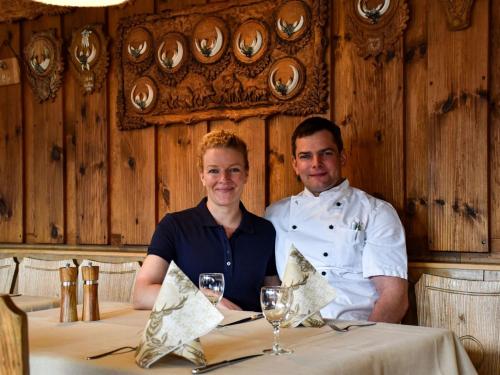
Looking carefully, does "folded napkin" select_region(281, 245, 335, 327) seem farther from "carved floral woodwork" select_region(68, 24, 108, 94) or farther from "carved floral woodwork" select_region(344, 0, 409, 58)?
"carved floral woodwork" select_region(68, 24, 108, 94)

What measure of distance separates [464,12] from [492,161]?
2.23 ft

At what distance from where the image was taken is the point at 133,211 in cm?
392

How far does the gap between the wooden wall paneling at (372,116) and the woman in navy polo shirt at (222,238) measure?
632 millimetres

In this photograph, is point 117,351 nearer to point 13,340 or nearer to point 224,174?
point 13,340

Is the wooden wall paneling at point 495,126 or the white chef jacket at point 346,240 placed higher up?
the wooden wall paneling at point 495,126

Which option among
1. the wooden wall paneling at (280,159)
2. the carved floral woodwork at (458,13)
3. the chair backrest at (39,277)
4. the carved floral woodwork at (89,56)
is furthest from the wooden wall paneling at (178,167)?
the carved floral woodwork at (458,13)

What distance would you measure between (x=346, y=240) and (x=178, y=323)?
1437 millimetres

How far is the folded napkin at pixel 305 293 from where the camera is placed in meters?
1.91

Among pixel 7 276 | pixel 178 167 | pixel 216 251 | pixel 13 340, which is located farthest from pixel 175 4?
pixel 13 340

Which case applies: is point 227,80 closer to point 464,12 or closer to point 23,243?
point 464,12

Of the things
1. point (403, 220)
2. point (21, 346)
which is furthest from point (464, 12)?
point (21, 346)

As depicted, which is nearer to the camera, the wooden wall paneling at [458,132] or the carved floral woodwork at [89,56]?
the wooden wall paneling at [458,132]

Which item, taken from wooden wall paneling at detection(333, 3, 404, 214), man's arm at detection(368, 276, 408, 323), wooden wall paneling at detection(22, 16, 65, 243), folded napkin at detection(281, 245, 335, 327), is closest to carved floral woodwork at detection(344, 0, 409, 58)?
wooden wall paneling at detection(333, 3, 404, 214)

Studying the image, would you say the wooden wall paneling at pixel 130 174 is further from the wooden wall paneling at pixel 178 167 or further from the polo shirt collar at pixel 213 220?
the polo shirt collar at pixel 213 220
